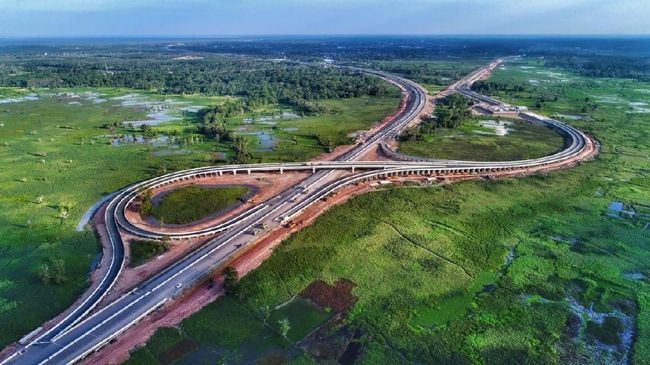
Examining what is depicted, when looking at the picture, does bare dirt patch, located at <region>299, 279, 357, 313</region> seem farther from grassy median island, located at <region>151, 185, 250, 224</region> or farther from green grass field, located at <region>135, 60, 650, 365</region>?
grassy median island, located at <region>151, 185, 250, 224</region>

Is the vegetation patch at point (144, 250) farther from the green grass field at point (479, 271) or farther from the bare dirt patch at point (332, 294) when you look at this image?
the bare dirt patch at point (332, 294)

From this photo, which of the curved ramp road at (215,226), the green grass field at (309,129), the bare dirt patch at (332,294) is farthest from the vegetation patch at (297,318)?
the green grass field at (309,129)

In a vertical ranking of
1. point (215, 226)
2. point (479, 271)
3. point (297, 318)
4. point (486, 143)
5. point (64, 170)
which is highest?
point (486, 143)

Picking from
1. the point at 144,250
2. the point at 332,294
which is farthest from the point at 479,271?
the point at 144,250

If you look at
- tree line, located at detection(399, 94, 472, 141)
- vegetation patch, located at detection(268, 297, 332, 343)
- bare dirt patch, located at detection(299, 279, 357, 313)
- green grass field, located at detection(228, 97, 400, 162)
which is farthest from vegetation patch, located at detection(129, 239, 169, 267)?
tree line, located at detection(399, 94, 472, 141)

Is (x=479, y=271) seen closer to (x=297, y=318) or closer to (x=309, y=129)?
(x=297, y=318)
